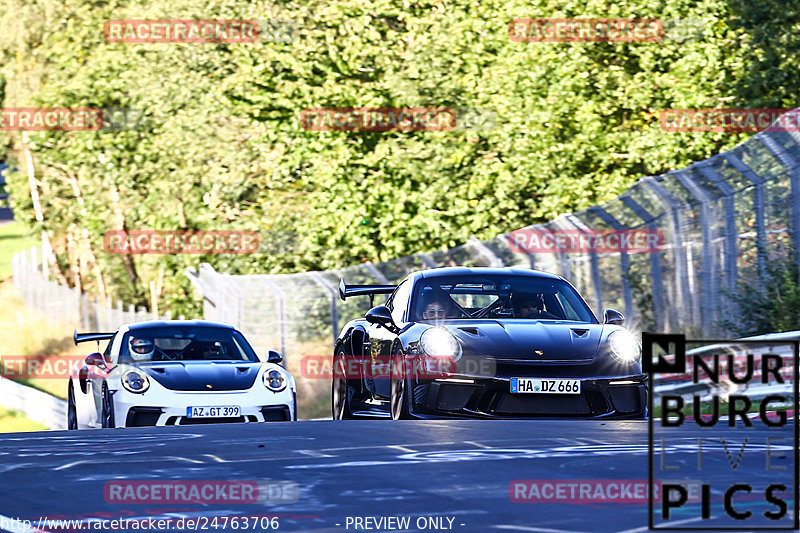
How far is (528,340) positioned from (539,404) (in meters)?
0.51

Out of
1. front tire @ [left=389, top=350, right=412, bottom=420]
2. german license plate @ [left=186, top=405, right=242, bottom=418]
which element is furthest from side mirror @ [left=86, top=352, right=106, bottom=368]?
front tire @ [left=389, top=350, right=412, bottom=420]

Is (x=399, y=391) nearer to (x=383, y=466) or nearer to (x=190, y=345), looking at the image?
(x=383, y=466)

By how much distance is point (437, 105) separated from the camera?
112ft

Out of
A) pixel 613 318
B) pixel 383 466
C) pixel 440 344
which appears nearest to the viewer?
pixel 383 466

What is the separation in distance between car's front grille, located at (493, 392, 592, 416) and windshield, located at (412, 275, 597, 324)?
1379 millimetres

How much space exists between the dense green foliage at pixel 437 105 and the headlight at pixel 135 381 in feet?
55.6

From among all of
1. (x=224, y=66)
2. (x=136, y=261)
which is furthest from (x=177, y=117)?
(x=136, y=261)

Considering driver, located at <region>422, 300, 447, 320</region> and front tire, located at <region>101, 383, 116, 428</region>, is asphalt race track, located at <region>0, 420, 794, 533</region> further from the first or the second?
front tire, located at <region>101, 383, 116, 428</region>

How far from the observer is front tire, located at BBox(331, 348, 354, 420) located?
562 inches

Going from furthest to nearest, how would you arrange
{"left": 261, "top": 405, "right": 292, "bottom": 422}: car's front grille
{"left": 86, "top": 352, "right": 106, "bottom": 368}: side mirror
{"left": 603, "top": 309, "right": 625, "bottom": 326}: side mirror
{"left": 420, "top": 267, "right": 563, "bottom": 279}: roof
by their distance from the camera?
{"left": 86, "top": 352, "right": 106, "bottom": 368}: side mirror
{"left": 261, "top": 405, "right": 292, "bottom": 422}: car's front grille
{"left": 420, "top": 267, "right": 563, "bottom": 279}: roof
{"left": 603, "top": 309, "right": 625, "bottom": 326}: side mirror

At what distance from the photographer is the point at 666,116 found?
30.7 m

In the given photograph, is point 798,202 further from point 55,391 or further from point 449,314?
point 55,391

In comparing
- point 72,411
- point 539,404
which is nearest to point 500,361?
point 539,404

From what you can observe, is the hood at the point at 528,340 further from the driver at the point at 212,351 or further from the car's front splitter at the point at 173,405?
the driver at the point at 212,351
